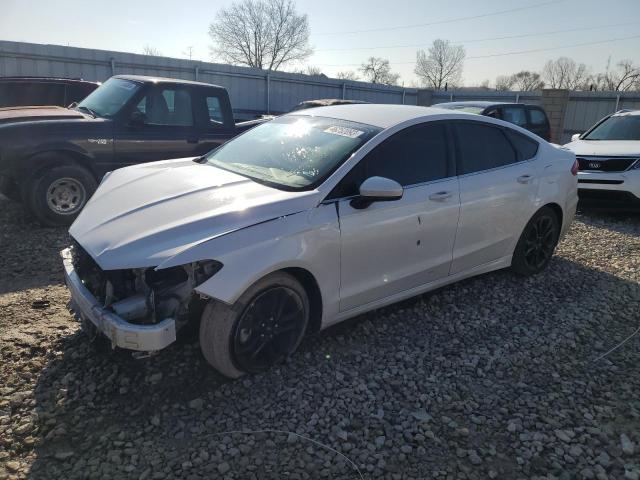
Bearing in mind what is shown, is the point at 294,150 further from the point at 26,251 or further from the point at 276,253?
the point at 26,251

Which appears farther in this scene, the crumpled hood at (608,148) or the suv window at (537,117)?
the suv window at (537,117)

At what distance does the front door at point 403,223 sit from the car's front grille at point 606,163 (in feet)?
16.6

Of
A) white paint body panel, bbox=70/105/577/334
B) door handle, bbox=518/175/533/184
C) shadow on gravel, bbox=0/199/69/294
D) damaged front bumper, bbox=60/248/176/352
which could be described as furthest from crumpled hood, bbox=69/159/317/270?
door handle, bbox=518/175/533/184

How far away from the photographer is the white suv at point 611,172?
748cm

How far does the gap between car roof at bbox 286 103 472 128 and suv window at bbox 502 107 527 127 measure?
7.48 metres

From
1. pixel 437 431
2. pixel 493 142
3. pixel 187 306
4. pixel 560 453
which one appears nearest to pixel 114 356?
pixel 187 306

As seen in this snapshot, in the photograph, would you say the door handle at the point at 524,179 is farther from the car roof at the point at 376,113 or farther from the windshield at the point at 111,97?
the windshield at the point at 111,97

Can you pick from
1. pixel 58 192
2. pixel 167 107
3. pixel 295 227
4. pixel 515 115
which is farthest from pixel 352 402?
pixel 515 115

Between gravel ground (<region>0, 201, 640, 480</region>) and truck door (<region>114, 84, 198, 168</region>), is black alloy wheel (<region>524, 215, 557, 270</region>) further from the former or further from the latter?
truck door (<region>114, 84, 198, 168</region>)

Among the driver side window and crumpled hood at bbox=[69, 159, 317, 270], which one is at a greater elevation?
the driver side window

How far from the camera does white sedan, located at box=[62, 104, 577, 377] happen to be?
276cm

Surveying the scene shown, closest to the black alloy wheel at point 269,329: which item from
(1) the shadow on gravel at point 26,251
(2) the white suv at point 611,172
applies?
(1) the shadow on gravel at point 26,251

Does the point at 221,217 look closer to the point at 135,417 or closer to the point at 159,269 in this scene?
the point at 159,269

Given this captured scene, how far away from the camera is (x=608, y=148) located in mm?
8117
